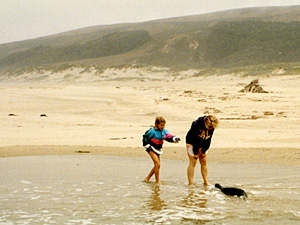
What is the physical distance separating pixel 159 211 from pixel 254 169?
10.1 ft

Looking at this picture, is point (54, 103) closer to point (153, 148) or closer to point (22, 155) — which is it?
point (22, 155)

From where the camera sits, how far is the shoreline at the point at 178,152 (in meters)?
8.65

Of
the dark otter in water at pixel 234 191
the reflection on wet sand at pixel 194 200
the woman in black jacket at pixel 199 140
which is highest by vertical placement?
the woman in black jacket at pixel 199 140

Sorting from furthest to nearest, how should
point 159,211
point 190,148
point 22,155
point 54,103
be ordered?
point 54,103 < point 22,155 < point 190,148 < point 159,211

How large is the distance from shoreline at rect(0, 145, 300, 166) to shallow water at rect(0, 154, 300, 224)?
0.50 m

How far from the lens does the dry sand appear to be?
384 inches

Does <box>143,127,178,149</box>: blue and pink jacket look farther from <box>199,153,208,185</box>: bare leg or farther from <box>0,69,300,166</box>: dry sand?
<box>0,69,300,166</box>: dry sand

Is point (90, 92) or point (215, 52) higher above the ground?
point (215, 52)

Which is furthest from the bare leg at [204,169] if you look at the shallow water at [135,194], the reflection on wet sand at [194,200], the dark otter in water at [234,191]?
the dark otter in water at [234,191]

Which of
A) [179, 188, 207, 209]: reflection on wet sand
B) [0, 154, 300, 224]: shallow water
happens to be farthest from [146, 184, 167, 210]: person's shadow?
[179, 188, 207, 209]: reflection on wet sand

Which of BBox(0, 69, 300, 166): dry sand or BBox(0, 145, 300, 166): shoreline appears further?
BBox(0, 69, 300, 166): dry sand

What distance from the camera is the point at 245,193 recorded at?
5.68m

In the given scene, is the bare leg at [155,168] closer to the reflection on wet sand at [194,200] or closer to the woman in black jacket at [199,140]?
the woman in black jacket at [199,140]

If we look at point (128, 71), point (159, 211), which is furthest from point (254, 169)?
point (128, 71)
